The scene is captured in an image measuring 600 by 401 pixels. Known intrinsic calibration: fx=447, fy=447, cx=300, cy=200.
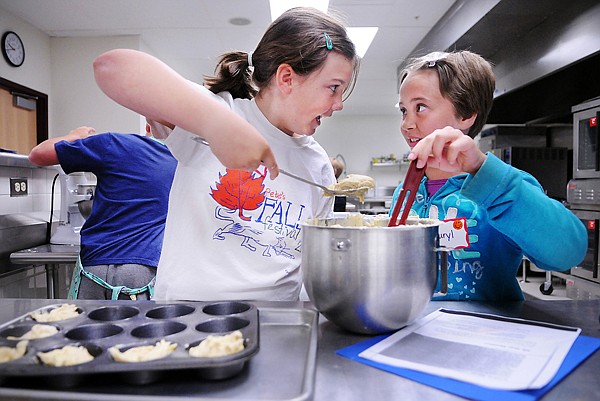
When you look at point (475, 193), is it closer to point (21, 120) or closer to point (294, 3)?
point (294, 3)

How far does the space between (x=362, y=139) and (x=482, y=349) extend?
886 cm

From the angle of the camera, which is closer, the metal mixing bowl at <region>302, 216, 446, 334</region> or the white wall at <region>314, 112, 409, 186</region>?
the metal mixing bowl at <region>302, 216, 446, 334</region>

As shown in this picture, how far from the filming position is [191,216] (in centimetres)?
101

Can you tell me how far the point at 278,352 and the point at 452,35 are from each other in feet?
12.5

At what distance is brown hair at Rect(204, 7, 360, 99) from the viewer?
Result: 3.41 feet

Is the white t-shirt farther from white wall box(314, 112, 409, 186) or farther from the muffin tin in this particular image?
white wall box(314, 112, 409, 186)

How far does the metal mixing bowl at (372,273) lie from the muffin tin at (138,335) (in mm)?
124

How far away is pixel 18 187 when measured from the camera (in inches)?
88.9

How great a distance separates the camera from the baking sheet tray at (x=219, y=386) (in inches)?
17.8

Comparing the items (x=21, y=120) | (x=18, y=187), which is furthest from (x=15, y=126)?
(x=18, y=187)

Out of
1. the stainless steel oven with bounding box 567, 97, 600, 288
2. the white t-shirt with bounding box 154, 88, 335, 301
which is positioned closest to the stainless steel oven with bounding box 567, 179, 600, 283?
the stainless steel oven with bounding box 567, 97, 600, 288

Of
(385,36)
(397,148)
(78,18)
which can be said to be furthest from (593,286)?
(397,148)

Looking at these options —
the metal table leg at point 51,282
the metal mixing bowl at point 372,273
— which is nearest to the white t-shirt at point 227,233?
the metal mixing bowl at point 372,273

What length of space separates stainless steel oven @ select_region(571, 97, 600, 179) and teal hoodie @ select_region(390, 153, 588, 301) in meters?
1.97
